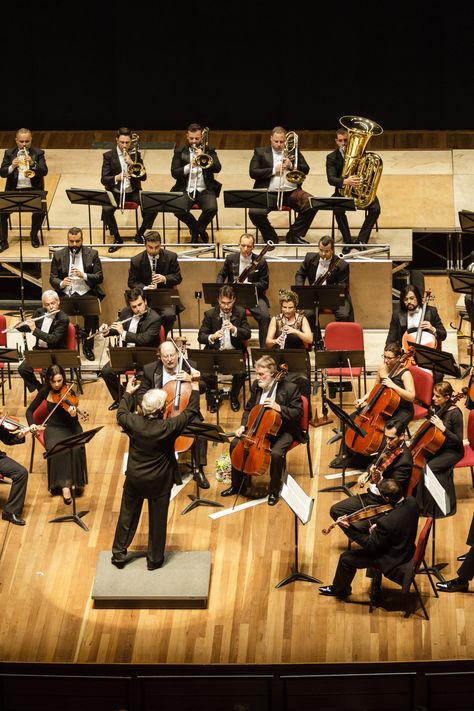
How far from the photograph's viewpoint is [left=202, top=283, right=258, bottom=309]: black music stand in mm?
10328

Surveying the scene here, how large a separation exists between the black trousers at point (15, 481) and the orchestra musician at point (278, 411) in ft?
4.84

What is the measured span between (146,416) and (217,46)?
702cm

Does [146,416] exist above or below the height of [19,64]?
below

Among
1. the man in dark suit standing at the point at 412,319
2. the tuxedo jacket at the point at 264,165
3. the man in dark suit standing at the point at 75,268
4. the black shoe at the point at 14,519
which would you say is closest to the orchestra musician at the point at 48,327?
the man in dark suit standing at the point at 75,268

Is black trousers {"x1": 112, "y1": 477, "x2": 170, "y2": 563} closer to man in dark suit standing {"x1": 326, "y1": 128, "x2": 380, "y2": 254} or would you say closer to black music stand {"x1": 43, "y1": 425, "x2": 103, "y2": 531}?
black music stand {"x1": 43, "y1": 425, "x2": 103, "y2": 531}

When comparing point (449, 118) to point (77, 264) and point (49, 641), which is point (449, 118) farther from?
point (49, 641)

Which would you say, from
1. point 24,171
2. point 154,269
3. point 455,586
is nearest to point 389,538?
point 455,586

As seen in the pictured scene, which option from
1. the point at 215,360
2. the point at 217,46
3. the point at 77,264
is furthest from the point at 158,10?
the point at 215,360

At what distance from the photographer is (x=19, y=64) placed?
1429cm

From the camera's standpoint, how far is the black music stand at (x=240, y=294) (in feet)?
33.9

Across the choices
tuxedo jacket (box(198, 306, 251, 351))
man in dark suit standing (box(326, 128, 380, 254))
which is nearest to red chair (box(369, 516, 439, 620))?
tuxedo jacket (box(198, 306, 251, 351))

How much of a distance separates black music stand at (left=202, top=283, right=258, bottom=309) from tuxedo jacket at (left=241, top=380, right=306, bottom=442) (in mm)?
1259

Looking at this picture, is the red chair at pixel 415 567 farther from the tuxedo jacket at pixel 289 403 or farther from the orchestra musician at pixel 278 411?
the tuxedo jacket at pixel 289 403

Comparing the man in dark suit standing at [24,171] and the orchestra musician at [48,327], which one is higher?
the man in dark suit standing at [24,171]
